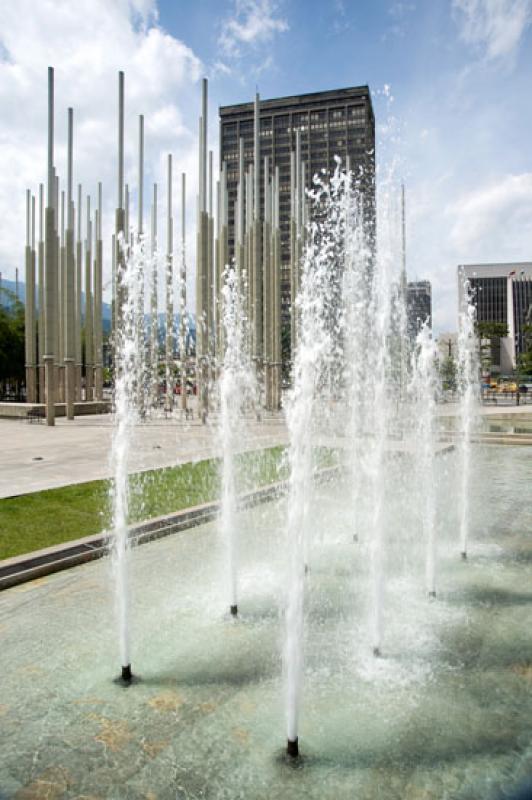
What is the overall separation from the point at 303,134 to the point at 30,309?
6133cm

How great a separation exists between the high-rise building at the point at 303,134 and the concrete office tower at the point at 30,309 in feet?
124

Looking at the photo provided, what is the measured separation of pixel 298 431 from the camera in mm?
4887

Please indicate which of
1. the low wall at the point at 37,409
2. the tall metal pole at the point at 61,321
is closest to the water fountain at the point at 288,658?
the low wall at the point at 37,409

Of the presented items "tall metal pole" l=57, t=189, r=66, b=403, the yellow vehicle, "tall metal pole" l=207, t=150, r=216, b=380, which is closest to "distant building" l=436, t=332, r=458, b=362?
the yellow vehicle

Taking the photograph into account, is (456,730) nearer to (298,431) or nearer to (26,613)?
(298,431)

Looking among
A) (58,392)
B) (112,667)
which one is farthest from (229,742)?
(58,392)

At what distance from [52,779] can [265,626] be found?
234 cm

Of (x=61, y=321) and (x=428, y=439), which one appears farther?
(x=61, y=321)

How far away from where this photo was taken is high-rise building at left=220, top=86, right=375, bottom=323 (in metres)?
76.8

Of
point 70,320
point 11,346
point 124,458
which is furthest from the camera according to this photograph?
point 11,346

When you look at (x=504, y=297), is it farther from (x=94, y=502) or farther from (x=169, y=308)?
(x=94, y=502)

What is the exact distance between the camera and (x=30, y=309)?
1395 inches

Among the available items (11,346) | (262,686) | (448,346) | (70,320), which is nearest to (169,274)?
(70,320)

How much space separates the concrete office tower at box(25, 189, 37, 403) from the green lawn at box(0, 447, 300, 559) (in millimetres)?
26050
